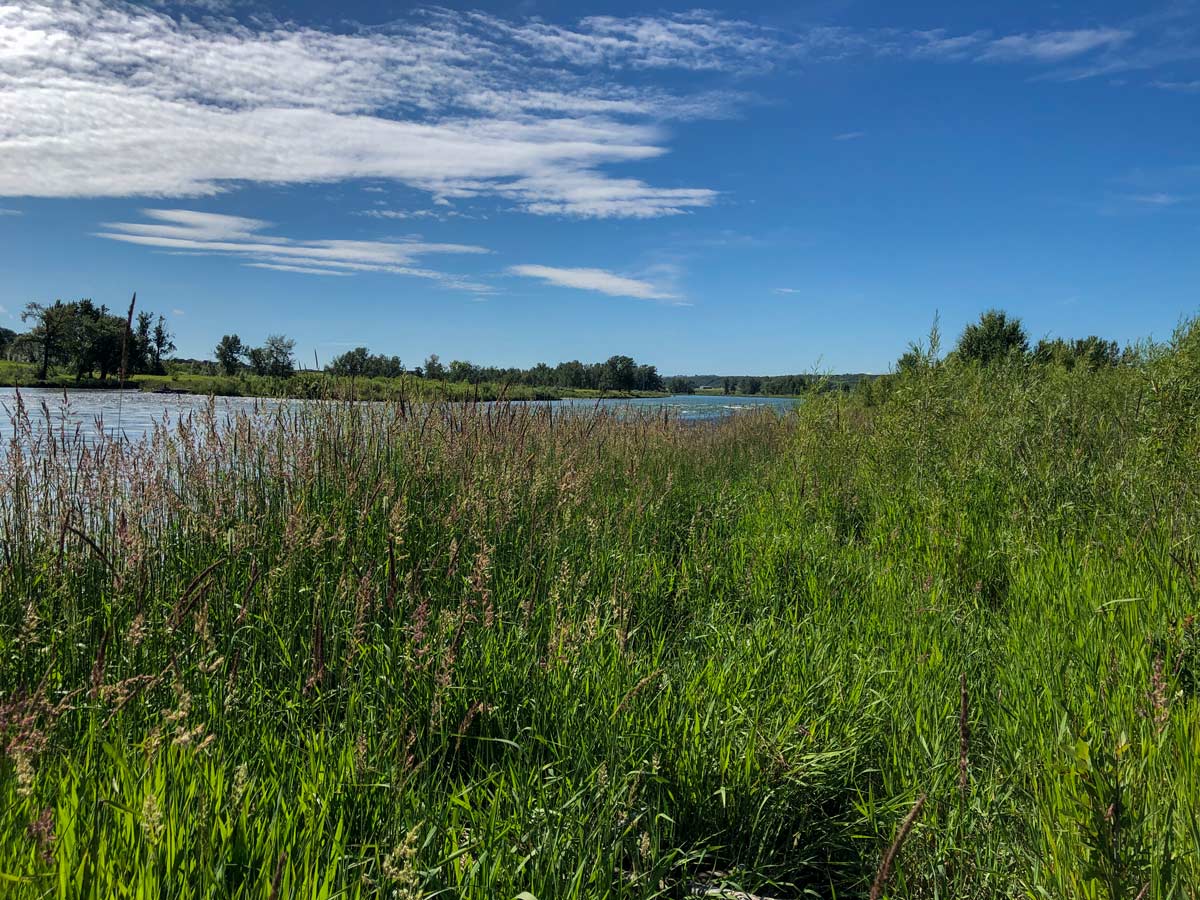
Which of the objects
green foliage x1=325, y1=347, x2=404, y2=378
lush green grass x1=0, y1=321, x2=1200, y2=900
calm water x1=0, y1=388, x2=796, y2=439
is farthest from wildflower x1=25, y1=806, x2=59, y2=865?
green foliage x1=325, y1=347, x2=404, y2=378

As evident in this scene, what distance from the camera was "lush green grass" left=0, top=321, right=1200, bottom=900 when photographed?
176 cm

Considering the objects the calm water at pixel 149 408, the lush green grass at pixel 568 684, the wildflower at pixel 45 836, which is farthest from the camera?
the calm water at pixel 149 408

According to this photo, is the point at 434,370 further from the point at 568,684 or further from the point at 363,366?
the point at 568,684

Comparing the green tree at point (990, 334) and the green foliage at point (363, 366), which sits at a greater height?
the green tree at point (990, 334)

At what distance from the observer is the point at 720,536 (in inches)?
249

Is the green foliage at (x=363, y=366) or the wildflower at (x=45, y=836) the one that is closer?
the wildflower at (x=45, y=836)

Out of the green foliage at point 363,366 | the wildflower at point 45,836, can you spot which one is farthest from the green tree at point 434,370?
the wildflower at point 45,836

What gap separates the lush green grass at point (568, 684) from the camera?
1756 mm

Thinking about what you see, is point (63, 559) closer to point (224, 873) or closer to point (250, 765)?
point (250, 765)

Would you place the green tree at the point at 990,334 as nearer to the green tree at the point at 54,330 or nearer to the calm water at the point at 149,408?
the calm water at the point at 149,408

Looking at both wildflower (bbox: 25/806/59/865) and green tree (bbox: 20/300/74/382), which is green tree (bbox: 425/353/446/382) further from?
green tree (bbox: 20/300/74/382)

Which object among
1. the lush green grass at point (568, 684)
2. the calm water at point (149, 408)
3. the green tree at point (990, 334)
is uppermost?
the green tree at point (990, 334)

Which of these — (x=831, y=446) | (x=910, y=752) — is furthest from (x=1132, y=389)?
(x=910, y=752)

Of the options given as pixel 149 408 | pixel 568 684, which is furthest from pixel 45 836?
pixel 149 408
